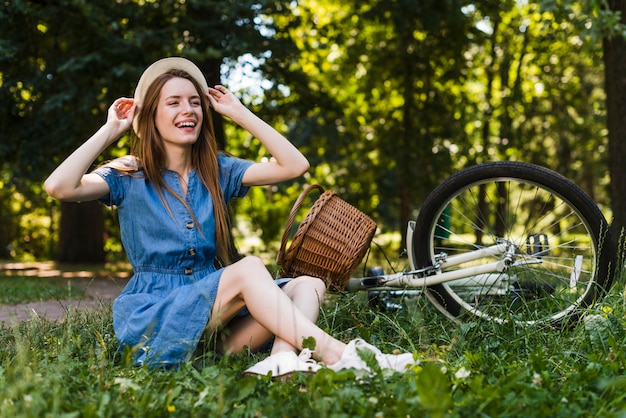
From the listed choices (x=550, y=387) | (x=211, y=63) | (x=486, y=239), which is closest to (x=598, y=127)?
(x=486, y=239)

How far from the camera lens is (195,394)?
211 centimetres

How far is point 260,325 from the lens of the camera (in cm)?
Result: 268

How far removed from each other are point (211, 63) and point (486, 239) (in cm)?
780

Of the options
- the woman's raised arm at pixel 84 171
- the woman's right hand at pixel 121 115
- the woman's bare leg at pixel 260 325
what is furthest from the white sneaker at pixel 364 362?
the woman's right hand at pixel 121 115

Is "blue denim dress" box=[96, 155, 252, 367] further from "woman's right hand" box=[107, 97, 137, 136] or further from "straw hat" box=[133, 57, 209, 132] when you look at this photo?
"straw hat" box=[133, 57, 209, 132]

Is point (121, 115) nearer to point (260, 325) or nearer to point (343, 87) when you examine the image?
point (260, 325)

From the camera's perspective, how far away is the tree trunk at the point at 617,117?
244 inches

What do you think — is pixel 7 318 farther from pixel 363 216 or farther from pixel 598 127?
pixel 598 127

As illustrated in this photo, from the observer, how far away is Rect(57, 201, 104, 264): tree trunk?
10.3 metres

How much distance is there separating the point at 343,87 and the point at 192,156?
9.77 m

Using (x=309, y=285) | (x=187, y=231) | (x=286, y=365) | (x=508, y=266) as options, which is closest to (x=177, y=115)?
(x=187, y=231)

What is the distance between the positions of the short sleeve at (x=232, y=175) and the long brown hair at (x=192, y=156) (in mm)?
66

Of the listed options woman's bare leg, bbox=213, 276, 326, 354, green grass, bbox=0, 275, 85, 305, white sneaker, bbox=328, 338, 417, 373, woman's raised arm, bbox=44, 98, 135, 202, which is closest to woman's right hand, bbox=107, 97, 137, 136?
woman's raised arm, bbox=44, 98, 135, 202

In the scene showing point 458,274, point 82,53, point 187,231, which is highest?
point 82,53
